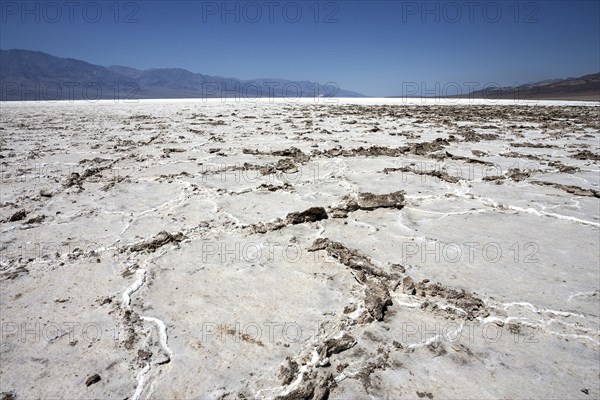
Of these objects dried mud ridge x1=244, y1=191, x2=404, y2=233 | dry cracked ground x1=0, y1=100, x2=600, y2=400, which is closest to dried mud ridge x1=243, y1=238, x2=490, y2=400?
dry cracked ground x1=0, y1=100, x2=600, y2=400

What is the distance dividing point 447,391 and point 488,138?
856 centimetres

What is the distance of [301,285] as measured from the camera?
8.39ft

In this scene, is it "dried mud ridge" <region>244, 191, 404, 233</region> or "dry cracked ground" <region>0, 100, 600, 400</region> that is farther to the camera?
"dried mud ridge" <region>244, 191, 404, 233</region>

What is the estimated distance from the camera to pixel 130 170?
5.89 meters

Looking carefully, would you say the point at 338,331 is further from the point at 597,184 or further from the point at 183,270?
the point at 597,184

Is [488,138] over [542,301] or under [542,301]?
over

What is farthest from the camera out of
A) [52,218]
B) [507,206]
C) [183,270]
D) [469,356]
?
[507,206]

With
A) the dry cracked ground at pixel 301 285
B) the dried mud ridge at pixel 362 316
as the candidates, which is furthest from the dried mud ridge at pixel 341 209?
the dried mud ridge at pixel 362 316

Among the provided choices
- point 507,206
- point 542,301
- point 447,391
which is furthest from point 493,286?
point 507,206

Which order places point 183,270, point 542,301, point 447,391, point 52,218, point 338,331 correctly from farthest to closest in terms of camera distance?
point 52,218 < point 183,270 < point 542,301 < point 338,331 < point 447,391

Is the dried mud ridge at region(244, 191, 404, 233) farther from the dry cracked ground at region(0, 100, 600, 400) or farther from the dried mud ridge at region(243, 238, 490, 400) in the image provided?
the dried mud ridge at region(243, 238, 490, 400)

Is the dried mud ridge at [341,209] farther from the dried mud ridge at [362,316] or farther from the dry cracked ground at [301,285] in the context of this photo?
the dried mud ridge at [362,316]

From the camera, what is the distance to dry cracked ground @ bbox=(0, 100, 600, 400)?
178 cm

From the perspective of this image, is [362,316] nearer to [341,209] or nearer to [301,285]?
[301,285]
